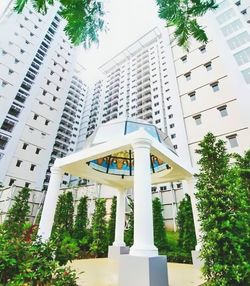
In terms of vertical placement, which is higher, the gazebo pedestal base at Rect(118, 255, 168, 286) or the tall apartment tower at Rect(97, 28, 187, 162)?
the tall apartment tower at Rect(97, 28, 187, 162)

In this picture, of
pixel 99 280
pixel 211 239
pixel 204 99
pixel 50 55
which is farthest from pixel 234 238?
pixel 50 55

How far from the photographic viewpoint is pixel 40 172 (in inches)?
1165

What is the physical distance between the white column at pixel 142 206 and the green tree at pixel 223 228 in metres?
1.19

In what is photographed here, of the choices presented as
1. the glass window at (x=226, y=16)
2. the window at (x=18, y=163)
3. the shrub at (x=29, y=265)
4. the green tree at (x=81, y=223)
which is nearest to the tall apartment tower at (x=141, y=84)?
the glass window at (x=226, y=16)

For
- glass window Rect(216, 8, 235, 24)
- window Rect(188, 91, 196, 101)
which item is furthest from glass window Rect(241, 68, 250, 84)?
glass window Rect(216, 8, 235, 24)

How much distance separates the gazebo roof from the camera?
247 inches

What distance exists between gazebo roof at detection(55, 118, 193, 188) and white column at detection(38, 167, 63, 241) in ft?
1.46

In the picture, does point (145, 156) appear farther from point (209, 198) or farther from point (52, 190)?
point (52, 190)

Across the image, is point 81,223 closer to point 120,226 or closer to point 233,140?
point 120,226

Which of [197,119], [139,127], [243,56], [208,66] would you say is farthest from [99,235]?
[243,56]

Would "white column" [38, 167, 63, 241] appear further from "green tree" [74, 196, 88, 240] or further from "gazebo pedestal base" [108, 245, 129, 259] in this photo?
"green tree" [74, 196, 88, 240]

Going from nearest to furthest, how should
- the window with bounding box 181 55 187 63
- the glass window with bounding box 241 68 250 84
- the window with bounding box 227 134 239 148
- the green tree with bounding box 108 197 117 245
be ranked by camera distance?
the green tree with bounding box 108 197 117 245 → the window with bounding box 227 134 239 148 → the glass window with bounding box 241 68 250 84 → the window with bounding box 181 55 187 63

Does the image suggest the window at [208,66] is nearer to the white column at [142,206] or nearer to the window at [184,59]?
the window at [184,59]

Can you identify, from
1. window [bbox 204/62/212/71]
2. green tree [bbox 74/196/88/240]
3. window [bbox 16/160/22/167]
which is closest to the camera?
green tree [bbox 74/196/88/240]
